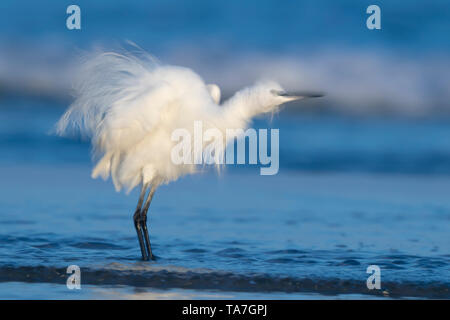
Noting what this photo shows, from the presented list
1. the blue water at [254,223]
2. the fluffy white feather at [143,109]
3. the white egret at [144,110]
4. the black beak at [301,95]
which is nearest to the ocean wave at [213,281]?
the blue water at [254,223]

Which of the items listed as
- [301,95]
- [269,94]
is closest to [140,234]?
[269,94]

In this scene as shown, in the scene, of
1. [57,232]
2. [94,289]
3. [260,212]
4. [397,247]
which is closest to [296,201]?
[260,212]

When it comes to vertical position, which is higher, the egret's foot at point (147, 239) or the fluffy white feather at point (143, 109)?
the fluffy white feather at point (143, 109)

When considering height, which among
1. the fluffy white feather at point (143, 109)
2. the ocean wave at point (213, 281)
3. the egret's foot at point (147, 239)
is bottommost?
the ocean wave at point (213, 281)

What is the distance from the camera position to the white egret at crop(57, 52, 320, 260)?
888 cm

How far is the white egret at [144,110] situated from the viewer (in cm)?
888

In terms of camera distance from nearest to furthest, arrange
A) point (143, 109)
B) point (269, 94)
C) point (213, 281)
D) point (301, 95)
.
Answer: point (213, 281)
point (143, 109)
point (301, 95)
point (269, 94)

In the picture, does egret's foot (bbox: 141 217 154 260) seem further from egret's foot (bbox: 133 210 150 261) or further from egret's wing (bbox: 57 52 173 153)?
egret's wing (bbox: 57 52 173 153)

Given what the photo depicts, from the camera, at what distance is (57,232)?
988 centimetres

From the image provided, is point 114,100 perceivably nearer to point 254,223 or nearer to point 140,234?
point 140,234

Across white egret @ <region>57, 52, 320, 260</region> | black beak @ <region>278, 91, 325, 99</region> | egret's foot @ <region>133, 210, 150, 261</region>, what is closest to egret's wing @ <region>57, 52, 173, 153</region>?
white egret @ <region>57, 52, 320, 260</region>

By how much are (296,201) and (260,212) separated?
1.06 metres

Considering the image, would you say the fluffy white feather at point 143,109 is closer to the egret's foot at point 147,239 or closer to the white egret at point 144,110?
the white egret at point 144,110

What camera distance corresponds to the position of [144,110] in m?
8.77
